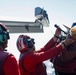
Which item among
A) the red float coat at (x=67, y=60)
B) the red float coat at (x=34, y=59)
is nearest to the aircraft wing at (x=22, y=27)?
the red float coat at (x=67, y=60)

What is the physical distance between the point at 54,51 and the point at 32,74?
0.39 metres

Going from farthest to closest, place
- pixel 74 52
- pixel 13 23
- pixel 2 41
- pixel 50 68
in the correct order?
pixel 13 23 < pixel 50 68 < pixel 74 52 < pixel 2 41

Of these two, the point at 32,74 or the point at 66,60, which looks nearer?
the point at 32,74

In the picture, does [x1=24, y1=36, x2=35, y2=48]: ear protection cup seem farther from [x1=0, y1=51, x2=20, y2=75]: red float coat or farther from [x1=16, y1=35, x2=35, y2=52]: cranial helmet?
[x1=0, y1=51, x2=20, y2=75]: red float coat

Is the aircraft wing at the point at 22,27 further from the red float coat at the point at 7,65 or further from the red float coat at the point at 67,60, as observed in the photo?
the red float coat at the point at 7,65

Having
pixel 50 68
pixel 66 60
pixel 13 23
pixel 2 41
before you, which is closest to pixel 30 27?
pixel 13 23

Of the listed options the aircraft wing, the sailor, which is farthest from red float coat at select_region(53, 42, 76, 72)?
the aircraft wing

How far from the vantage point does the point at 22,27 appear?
198 inches

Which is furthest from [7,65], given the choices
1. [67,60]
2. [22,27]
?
[22,27]

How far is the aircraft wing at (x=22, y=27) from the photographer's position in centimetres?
453

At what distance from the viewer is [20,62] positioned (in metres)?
2.46

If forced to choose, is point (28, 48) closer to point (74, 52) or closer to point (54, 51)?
point (54, 51)

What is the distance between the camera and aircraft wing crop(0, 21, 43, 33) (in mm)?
4531

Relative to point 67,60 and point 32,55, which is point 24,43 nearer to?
point 32,55
